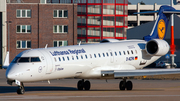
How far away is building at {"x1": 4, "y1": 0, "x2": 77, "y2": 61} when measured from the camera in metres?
66.0

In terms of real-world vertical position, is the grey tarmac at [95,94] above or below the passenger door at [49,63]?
below

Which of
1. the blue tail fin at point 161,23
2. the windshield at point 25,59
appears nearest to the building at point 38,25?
the blue tail fin at point 161,23

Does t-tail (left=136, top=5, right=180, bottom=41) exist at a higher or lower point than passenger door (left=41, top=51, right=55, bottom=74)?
higher

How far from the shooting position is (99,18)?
274 feet

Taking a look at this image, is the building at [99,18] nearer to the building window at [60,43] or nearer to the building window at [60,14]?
the building window at [60,43]

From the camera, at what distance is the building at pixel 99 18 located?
83125mm

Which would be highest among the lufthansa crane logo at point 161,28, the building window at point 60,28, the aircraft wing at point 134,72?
the building window at point 60,28

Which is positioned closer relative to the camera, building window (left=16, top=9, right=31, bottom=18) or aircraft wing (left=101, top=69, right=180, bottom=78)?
aircraft wing (left=101, top=69, right=180, bottom=78)

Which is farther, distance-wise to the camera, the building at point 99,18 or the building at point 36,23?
the building at point 99,18

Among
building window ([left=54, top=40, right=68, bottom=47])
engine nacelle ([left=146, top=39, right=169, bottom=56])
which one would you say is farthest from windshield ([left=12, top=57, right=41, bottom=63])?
building window ([left=54, top=40, right=68, bottom=47])

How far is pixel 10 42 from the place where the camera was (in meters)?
66.6

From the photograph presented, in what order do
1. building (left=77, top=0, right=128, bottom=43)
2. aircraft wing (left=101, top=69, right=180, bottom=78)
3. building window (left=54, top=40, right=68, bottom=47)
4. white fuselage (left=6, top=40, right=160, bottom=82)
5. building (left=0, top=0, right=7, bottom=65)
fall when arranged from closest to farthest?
white fuselage (left=6, top=40, right=160, bottom=82) < aircraft wing (left=101, top=69, right=180, bottom=78) < building (left=0, top=0, right=7, bottom=65) < building window (left=54, top=40, right=68, bottom=47) < building (left=77, top=0, right=128, bottom=43)

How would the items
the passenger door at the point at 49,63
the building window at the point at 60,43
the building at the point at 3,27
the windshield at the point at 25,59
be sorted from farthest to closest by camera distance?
the building window at the point at 60,43, the building at the point at 3,27, the passenger door at the point at 49,63, the windshield at the point at 25,59

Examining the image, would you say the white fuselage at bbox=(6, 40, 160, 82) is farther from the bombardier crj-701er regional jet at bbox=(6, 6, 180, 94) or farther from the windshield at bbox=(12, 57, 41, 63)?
the windshield at bbox=(12, 57, 41, 63)
